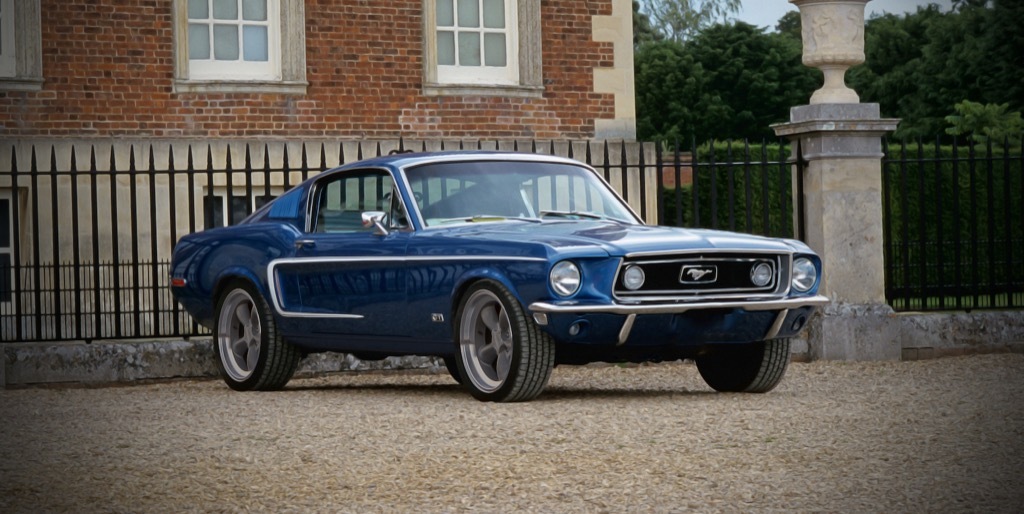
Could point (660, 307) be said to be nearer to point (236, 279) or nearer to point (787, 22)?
point (236, 279)

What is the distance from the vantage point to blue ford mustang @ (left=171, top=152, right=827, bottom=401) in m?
8.74

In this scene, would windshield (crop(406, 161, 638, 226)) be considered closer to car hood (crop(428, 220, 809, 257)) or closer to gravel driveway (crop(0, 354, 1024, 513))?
car hood (crop(428, 220, 809, 257))

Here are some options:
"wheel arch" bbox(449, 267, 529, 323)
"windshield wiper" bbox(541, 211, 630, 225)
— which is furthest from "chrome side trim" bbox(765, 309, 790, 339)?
"wheel arch" bbox(449, 267, 529, 323)

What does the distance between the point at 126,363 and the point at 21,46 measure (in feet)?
20.5

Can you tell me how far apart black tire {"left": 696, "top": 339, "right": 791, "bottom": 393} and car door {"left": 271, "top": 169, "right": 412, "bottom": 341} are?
1917mm

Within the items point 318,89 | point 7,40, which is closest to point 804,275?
point 318,89

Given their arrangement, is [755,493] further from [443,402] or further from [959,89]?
[959,89]

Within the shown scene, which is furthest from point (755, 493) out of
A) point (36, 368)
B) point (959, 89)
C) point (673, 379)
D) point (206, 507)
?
point (959, 89)

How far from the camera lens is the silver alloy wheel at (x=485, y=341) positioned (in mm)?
9047

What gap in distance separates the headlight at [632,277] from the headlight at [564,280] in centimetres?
27

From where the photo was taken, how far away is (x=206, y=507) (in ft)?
19.6

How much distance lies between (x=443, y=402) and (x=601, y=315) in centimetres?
125

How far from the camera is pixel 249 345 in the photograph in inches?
424

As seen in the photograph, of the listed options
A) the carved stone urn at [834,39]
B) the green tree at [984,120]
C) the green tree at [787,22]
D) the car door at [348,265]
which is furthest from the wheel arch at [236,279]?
the green tree at [787,22]
